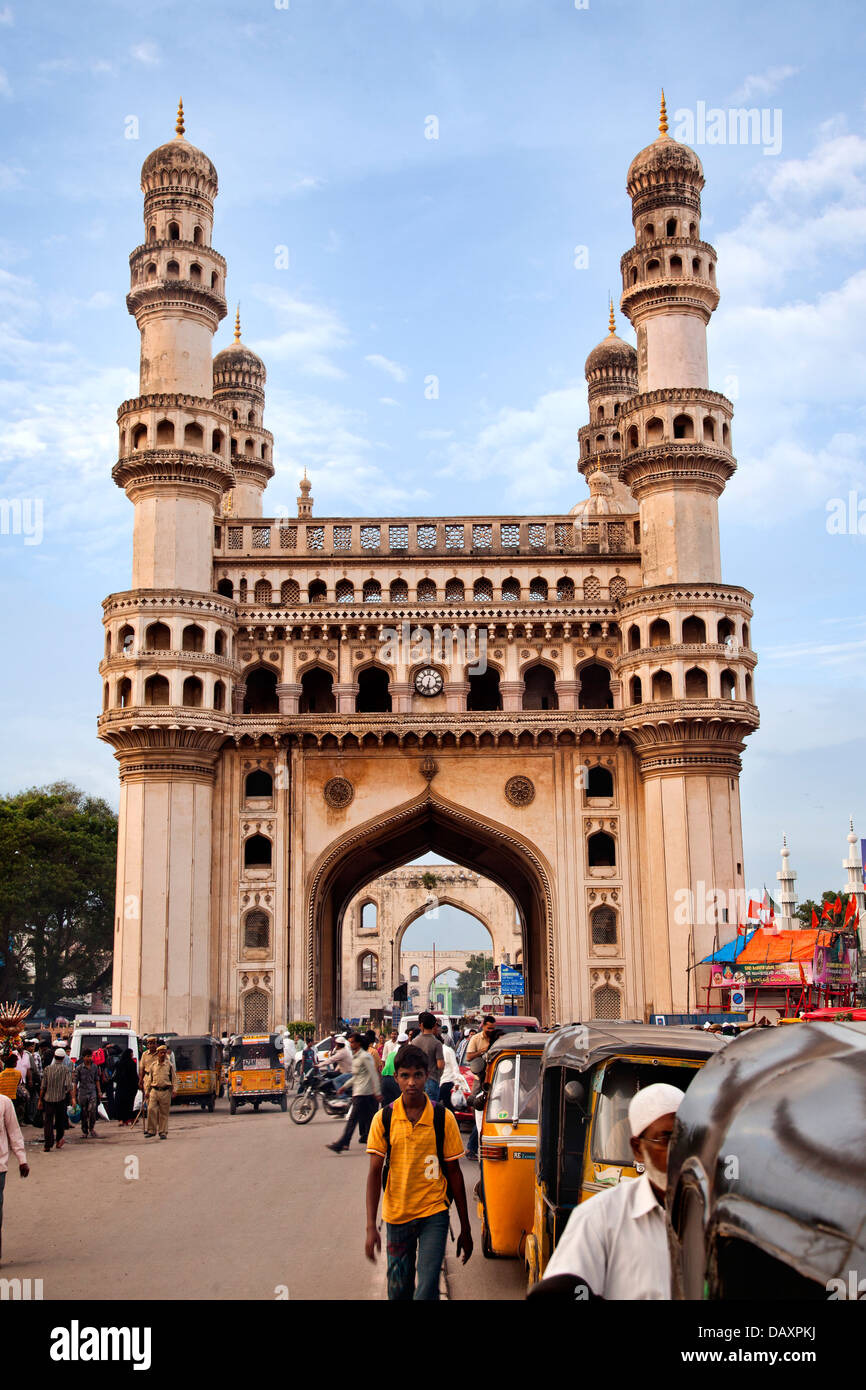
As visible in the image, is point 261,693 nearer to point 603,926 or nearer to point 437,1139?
point 603,926

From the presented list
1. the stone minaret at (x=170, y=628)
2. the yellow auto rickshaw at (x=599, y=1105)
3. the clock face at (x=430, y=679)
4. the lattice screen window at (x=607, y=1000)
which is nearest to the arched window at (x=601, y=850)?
the lattice screen window at (x=607, y=1000)

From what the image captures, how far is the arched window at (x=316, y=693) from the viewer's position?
3872 centimetres

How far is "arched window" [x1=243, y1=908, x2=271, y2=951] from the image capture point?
1416 inches

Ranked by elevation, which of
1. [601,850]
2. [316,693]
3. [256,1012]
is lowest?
[256,1012]

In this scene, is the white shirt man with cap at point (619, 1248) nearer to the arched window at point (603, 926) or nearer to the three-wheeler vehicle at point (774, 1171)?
the three-wheeler vehicle at point (774, 1171)

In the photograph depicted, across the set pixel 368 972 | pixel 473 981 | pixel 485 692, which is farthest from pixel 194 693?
pixel 473 981

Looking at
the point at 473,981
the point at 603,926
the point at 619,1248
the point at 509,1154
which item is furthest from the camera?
the point at 473,981

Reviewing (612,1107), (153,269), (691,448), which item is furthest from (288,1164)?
(153,269)

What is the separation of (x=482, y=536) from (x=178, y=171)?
43.3ft

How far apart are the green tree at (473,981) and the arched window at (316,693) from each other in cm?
6763

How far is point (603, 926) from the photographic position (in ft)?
119

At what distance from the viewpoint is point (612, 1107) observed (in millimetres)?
7230

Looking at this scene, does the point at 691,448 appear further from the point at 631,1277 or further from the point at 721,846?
the point at 631,1277
